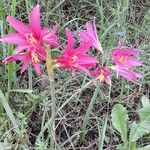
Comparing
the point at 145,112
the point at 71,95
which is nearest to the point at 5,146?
the point at 71,95

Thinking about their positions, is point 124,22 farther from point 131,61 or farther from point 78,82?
point 131,61

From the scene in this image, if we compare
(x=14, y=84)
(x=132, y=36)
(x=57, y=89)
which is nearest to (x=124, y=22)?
(x=132, y=36)

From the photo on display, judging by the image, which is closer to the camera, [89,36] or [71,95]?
[89,36]

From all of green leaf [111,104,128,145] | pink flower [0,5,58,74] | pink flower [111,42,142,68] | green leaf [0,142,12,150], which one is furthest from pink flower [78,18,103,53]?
green leaf [0,142,12,150]

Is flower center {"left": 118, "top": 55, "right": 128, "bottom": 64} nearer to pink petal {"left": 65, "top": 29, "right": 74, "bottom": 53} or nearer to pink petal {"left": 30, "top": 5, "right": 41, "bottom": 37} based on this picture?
pink petal {"left": 65, "top": 29, "right": 74, "bottom": 53}

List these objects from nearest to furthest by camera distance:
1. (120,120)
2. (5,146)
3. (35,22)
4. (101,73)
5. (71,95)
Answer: (35,22), (101,73), (5,146), (120,120), (71,95)

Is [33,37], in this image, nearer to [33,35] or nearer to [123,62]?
[33,35]

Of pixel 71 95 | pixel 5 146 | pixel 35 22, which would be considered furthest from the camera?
pixel 71 95

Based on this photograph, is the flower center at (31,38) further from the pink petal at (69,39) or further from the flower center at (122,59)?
the flower center at (122,59)
